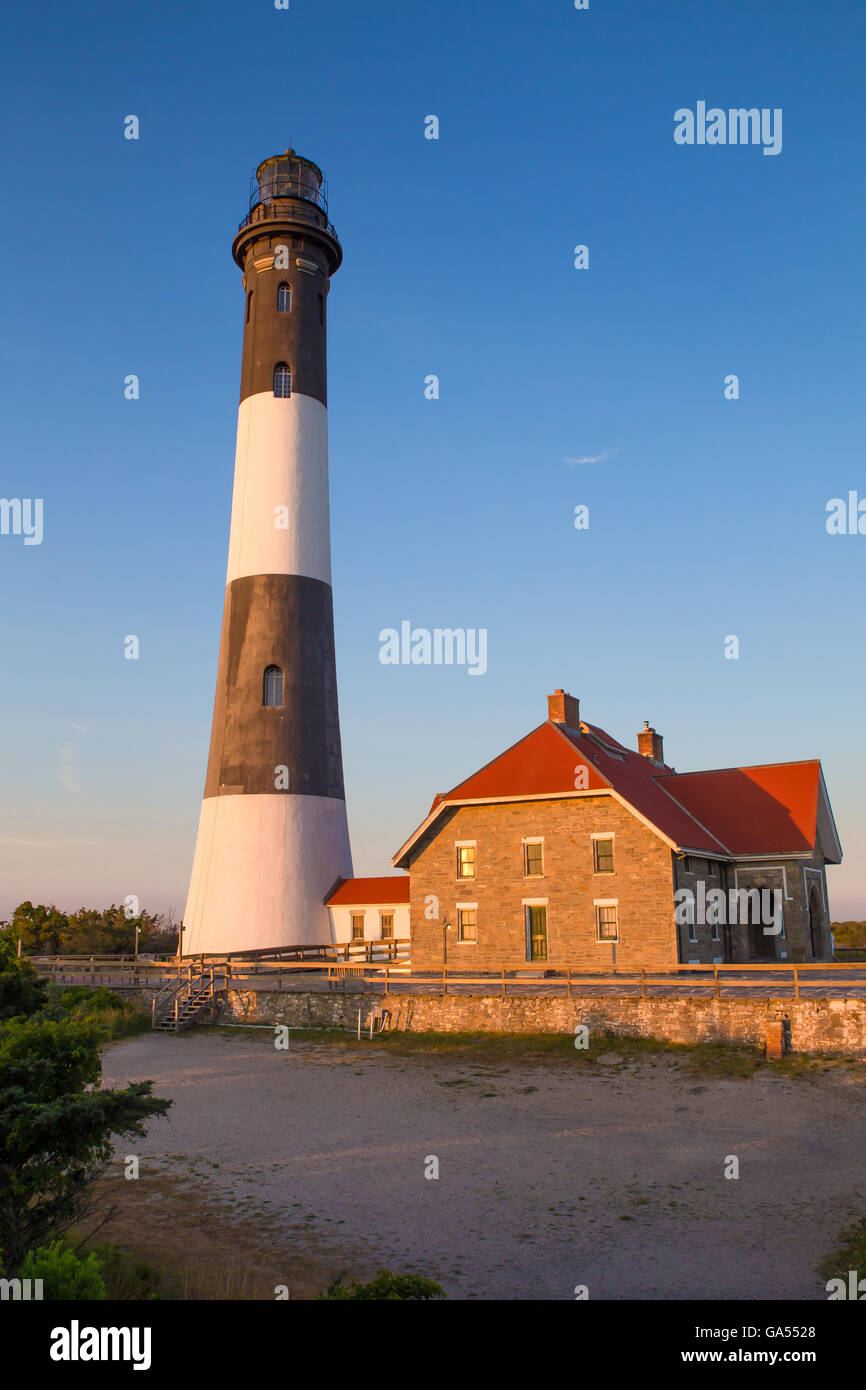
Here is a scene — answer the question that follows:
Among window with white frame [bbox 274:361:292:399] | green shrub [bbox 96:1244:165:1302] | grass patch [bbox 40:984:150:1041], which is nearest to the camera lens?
green shrub [bbox 96:1244:165:1302]

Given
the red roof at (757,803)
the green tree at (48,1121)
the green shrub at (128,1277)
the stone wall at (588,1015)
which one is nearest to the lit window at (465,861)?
the stone wall at (588,1015)

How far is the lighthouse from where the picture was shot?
34312 millimetres

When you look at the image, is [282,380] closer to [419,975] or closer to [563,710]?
[563,710]

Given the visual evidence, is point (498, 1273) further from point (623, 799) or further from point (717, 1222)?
point (623, 799)

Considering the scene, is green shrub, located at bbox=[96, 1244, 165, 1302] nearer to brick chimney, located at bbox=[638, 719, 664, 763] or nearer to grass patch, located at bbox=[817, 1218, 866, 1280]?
grass patch, located at bbox=[817, 1218, 866, 1280]

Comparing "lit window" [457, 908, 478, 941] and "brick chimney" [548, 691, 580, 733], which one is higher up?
"brick chimney" [548, 691, 580, 733]

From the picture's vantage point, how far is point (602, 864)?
1195 inches

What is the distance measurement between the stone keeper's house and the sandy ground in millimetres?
8494

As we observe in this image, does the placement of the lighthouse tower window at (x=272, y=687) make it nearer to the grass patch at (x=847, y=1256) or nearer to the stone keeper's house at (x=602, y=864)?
the stone keeper's house at (x=602, y=864)

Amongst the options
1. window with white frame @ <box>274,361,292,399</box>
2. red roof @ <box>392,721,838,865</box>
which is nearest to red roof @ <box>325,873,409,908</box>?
red roof @ <box>392,721,838,865</box>

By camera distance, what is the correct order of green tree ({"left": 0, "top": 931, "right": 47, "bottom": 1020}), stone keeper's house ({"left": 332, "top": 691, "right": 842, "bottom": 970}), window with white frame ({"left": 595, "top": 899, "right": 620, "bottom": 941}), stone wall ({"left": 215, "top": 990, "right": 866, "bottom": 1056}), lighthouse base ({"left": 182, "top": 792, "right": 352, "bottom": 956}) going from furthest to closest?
lighthouse base ({"left": 182, "top": 792, "right": 352, "bottom": 956})
window with white frame ({"left": 595, "top": 899, "right": 620, "bottom": 941})
stone keeper's house ({"left": 332, "top": 691, "right": 842, "bottom": 970})
stone wall ({"left": 215, "top": 990, "right": 866, "bottom": 1056})
green tree ({"left": 0, "top": 931, "right": 47, "bottom": 1020})

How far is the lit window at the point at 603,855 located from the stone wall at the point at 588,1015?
22.0ft

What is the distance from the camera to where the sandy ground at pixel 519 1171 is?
36.2 ft
